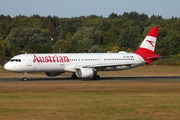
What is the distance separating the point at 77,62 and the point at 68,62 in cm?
125

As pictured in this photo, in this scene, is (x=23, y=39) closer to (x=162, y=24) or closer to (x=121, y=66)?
(x=162, y=24)

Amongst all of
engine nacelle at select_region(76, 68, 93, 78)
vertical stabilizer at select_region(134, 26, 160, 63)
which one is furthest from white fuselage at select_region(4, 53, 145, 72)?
engine nacelle at select_region(76, 68, 93, 78)

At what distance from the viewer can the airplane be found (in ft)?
176

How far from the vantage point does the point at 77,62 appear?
56781 mm

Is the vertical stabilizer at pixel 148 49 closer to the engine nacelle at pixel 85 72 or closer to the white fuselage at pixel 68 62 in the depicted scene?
the white fuselage at pixel 68 62

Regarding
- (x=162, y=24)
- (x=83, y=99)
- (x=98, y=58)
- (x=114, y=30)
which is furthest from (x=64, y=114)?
(x=162, y=24)

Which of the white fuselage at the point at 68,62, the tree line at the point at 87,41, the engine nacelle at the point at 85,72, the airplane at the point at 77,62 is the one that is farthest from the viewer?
the tree line at the point at 87,41

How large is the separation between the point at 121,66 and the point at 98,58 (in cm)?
283

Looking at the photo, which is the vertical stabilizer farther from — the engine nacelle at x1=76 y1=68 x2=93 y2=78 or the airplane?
the engine nacelle at x1=76 y1=68 x2=93 y2=78

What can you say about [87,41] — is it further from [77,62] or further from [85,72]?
[85,72]

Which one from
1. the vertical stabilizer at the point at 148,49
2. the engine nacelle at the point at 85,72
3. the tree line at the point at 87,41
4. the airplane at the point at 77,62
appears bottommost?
the engine nacelle at the point at 85,72

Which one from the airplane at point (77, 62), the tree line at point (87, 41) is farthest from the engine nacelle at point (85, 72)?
the tree line at point (87, 41)

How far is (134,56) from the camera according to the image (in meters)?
60.2

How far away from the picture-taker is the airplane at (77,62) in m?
53.6
